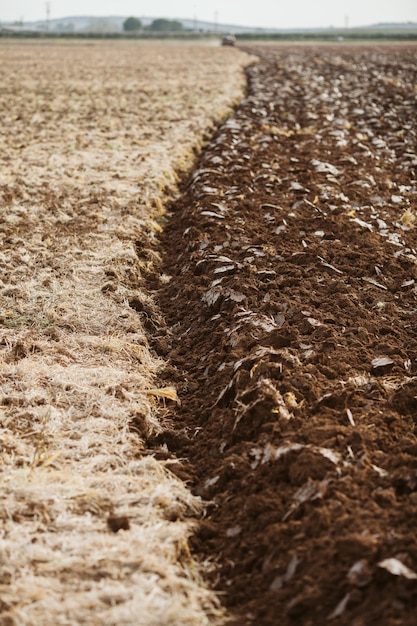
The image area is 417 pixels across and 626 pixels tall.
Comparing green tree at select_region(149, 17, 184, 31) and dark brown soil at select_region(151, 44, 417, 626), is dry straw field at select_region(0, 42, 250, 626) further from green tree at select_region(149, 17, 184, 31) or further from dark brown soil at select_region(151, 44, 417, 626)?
green tree at select_region(149, 17, 184, 31)

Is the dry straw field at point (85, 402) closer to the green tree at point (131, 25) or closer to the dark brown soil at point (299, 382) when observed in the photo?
the dark brown soil at point (299, 382)

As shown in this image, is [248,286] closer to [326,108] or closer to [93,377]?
[93,377]

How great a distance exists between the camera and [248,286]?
5.45m

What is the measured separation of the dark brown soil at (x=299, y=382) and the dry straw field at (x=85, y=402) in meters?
0.24

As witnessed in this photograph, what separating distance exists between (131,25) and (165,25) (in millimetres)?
9507

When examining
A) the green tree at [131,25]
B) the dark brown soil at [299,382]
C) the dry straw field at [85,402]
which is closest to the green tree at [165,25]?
the green tree at [131,25]

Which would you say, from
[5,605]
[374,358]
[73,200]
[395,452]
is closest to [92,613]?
[5,605]

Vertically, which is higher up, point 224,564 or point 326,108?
point 326,108

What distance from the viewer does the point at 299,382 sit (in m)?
4.08

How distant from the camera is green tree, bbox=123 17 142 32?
126000mm

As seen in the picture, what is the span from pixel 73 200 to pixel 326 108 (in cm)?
841

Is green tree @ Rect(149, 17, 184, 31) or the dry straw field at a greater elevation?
green tree @ Rect(149, 17, 184, 31)

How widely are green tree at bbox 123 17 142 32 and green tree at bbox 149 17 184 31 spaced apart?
5920 mm

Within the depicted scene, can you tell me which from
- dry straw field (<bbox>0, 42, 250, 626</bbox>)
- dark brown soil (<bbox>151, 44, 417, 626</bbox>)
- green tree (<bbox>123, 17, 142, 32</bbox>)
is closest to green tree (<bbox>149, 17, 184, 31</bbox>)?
green tree (<bbox>123, 17, 142, 32</bbox>)
